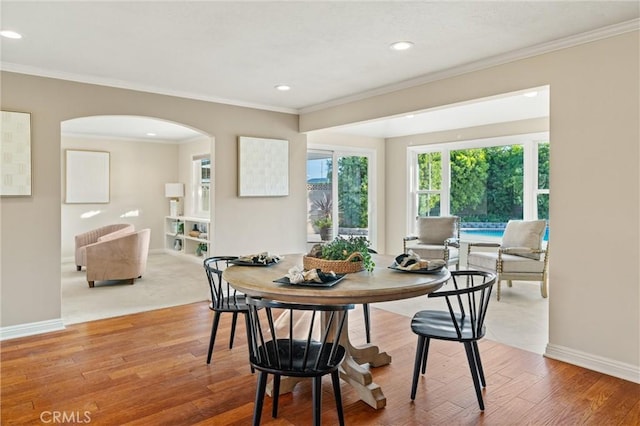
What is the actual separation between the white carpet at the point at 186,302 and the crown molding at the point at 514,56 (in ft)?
7.64

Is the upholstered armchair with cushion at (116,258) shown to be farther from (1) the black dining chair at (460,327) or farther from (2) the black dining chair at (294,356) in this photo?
(1) the black dining chair at (460,327)

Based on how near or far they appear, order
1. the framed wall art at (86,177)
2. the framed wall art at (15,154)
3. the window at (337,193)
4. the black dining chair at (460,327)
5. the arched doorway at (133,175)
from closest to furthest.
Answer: the black dining chair at (460,327) → the framed wall art at (15,154) → the arched doorway at (133,175) → the window at (337,193) → the framed wall art at (86,177)

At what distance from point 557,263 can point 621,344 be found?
66 cm

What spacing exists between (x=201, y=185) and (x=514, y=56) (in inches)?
264

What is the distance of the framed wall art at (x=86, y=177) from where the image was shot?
316 inches

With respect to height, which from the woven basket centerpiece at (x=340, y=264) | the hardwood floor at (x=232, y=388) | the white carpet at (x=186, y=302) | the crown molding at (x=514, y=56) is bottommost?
the hardwood floor at (x=232, y=388)

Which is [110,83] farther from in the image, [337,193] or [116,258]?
[337,193]

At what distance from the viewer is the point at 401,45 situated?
318cm

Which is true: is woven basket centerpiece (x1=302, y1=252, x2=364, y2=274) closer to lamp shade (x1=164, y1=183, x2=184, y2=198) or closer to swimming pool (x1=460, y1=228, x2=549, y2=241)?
swimming pool (x1=460, y1=228, x2=549, y2=241)

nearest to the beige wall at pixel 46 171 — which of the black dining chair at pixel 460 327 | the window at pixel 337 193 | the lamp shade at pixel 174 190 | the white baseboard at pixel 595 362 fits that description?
the window at pixel 337 193

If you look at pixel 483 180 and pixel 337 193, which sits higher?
pixel 483 180

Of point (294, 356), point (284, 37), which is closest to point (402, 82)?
point (284, 37)

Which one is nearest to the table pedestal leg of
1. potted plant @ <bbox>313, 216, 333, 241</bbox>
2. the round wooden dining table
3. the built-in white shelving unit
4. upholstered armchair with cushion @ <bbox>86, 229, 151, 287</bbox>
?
the round wooden dining table

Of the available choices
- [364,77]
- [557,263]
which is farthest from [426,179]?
[557,263]
